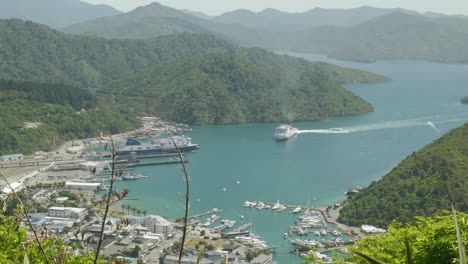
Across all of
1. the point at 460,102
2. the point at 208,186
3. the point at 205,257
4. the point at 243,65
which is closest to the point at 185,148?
the point at 208,186

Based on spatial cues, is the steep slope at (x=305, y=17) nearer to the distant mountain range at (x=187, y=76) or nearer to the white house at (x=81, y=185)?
the distant mountain range at (x=187, y=76)

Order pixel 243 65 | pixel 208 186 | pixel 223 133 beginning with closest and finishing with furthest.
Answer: pixel 208 186
pixel 223 133
pixel 243 65

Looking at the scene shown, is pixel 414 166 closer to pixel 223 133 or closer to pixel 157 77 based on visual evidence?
pixel 223 133

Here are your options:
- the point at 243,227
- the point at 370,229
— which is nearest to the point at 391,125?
the point at 370,229

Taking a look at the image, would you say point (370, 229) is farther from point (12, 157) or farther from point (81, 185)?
point (12, 157)

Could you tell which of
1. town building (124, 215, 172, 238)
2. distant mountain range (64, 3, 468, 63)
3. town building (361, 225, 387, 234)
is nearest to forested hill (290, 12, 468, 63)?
distant mountain range (64, 3, 468, 63)

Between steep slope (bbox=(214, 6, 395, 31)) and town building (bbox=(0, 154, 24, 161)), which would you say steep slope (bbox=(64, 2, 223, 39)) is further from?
town building (bbox=(0, 154, 24, 161))
